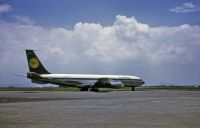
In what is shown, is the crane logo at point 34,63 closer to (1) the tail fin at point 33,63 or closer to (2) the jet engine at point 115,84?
(1) the tail fin at point 33,63

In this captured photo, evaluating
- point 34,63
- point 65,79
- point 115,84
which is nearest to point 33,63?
point 34,63

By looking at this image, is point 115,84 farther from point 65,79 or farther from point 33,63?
point 33,63

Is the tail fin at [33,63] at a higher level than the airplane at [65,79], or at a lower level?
higher

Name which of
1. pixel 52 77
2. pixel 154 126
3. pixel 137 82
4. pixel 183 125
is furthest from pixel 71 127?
pixel 137 82

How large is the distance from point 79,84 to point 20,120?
6972cm

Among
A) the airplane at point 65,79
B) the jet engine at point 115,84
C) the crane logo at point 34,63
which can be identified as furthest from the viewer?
the jet engine at point 115,84

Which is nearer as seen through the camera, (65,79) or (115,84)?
(65,79)

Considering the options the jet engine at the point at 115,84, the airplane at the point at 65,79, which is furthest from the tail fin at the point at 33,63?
the jet engine at the point at 115,84

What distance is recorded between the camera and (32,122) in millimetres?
17078

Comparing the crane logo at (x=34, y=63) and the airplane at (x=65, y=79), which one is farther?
the crane logo at (x=34, y=63)

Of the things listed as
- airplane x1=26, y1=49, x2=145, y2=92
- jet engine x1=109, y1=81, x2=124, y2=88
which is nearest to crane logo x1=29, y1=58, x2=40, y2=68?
airplane x1=26, y1=49, x2=145, y2=92

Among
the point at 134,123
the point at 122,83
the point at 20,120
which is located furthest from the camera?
the point at 122,83

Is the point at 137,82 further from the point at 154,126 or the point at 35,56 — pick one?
the point at 154,126

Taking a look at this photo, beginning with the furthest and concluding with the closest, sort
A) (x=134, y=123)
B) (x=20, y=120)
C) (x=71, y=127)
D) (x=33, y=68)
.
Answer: (x=33, y=68) → (x=20, y=120) → (x=134, y=123) → (x=71, y=127)
